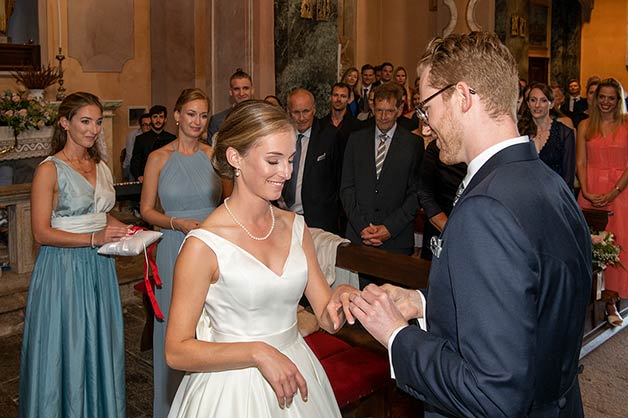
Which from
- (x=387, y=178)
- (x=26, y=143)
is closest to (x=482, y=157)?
(x=387, y=178)

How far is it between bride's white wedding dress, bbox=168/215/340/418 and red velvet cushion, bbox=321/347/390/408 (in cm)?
90

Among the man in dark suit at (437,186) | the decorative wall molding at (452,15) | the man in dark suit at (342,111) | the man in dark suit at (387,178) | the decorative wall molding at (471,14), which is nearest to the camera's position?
A: the man in dark suit at (437,186)

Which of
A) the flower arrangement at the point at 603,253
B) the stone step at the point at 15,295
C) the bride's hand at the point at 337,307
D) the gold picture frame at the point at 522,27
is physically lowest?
the stone step at the point at 15,295

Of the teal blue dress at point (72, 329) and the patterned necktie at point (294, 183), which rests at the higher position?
the patterned necktie at point (294, 183)

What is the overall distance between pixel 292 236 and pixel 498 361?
3.59 ft

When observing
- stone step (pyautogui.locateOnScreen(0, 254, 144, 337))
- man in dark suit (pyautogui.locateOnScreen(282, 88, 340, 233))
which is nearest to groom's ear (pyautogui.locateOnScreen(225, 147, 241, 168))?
man in dark suit (pyautogui.locateOnScreen(282, 88, 340, 233))

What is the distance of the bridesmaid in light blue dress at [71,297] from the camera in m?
3.55

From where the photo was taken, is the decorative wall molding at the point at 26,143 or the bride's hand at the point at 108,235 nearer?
the bride's hand at the point at 108,235

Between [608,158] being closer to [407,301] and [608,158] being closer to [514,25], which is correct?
[407,301]

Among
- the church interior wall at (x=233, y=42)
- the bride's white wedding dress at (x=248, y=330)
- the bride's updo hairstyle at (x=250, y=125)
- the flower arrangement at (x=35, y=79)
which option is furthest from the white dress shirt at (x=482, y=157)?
the flower arrangement at (x=35, y=79)

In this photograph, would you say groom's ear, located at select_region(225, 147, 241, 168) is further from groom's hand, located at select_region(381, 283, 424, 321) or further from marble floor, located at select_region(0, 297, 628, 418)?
marble floor, located at select_region(0, 297, 628, 418)

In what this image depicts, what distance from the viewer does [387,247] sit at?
4.98 metres

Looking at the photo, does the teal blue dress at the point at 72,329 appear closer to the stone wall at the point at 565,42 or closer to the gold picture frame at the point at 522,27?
the gold picture frame at the point at 522,27

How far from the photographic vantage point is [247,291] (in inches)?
89.8
